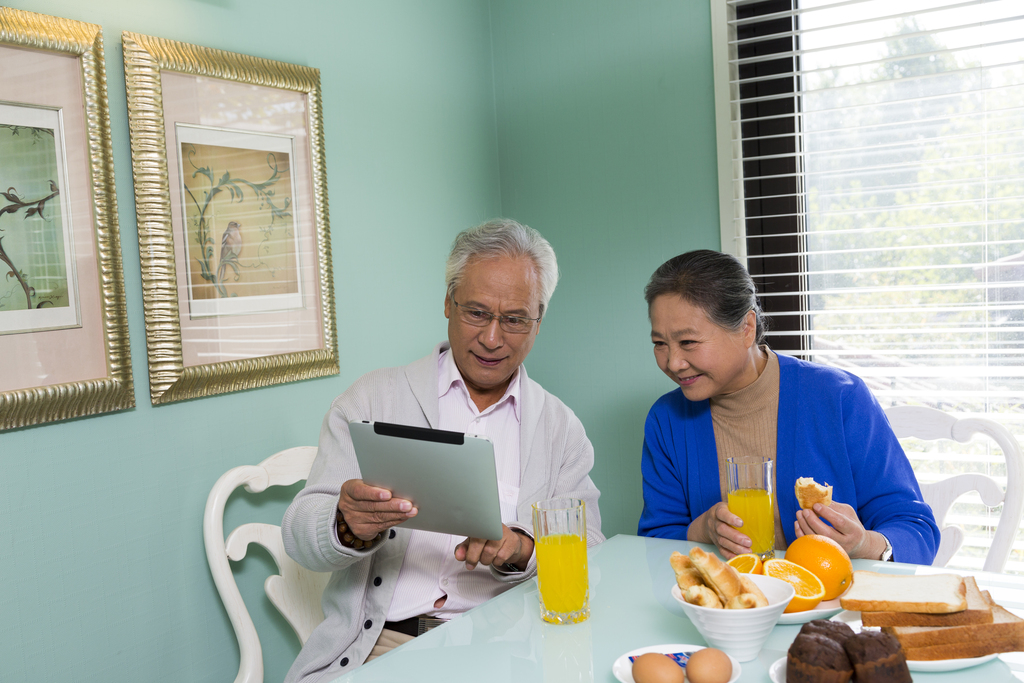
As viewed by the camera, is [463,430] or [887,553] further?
[463,430]

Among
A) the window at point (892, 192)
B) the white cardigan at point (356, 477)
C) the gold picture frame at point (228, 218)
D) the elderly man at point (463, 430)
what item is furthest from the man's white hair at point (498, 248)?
the window at point (892, 192)

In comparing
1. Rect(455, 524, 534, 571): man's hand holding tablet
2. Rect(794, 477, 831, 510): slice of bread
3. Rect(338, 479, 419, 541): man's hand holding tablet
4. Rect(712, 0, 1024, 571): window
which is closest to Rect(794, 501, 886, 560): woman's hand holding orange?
Rect(794, 477, 831, 510): slice of bread

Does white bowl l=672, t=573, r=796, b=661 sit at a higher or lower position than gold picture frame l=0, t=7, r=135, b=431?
lower

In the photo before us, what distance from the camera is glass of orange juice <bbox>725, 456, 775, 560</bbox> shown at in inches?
48.6

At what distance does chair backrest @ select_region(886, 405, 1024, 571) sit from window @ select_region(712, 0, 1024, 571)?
12.9 inches

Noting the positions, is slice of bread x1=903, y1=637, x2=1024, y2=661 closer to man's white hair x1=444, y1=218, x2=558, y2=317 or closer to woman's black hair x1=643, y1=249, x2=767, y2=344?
woman's black hair x1=643, y1=249, x2=767, y2=344

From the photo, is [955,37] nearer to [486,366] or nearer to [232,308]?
[486,366]

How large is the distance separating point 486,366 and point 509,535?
39cm

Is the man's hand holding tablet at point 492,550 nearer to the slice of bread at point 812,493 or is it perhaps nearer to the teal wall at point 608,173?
the slice of bread at point 812,493

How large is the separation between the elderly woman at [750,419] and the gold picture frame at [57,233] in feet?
3.57

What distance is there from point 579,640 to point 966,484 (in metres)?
1.13

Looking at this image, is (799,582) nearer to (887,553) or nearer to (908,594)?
(908,594)

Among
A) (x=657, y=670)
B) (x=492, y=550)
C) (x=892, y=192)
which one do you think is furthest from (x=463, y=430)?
(x=892, y=192)

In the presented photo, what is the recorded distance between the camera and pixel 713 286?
5.03 feet
